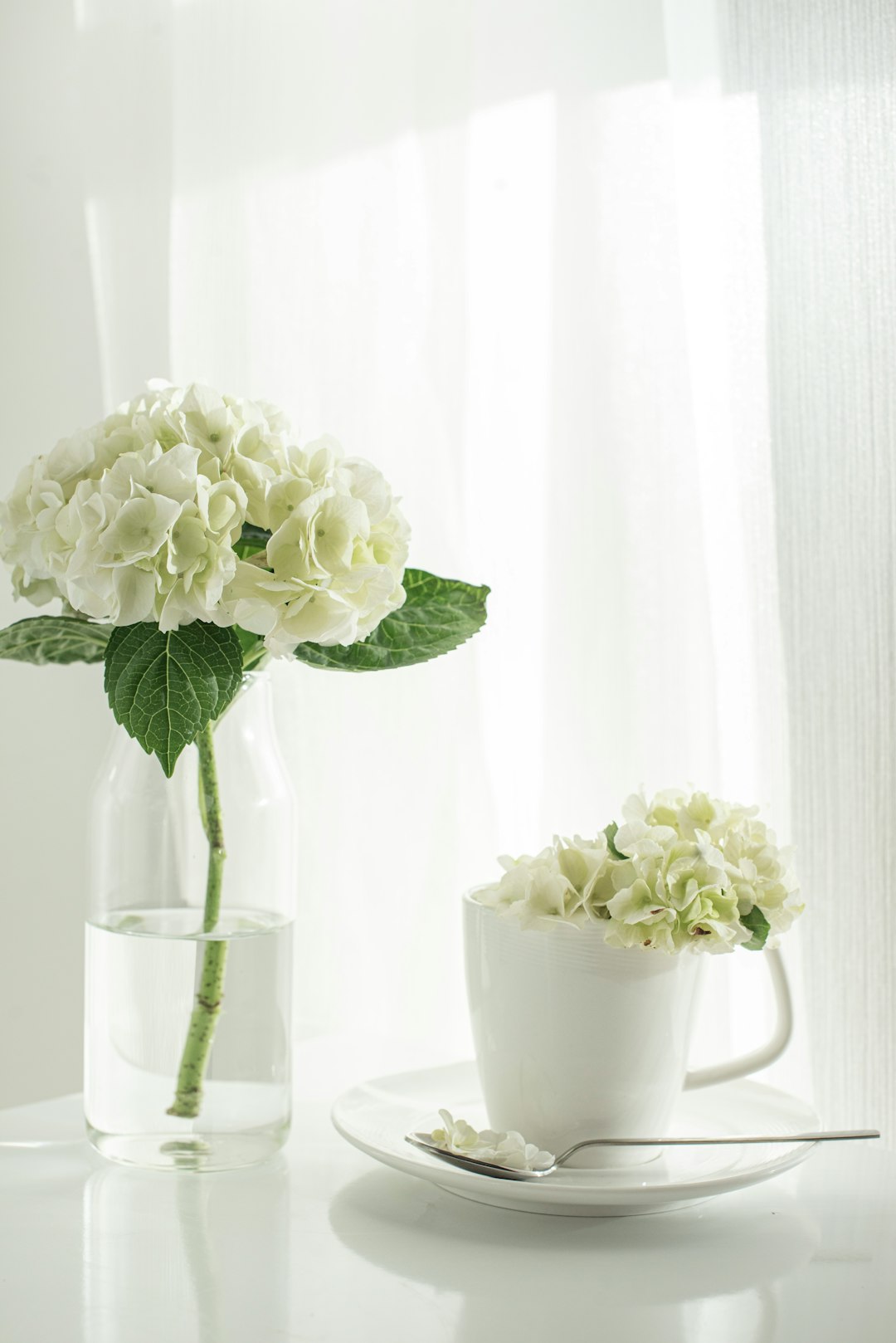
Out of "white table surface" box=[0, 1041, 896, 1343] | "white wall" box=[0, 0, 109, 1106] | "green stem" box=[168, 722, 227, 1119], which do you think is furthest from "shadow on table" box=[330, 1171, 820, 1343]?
"white wall" box=[0, 0, 109, 1106]

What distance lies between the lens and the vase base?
0.70 meters

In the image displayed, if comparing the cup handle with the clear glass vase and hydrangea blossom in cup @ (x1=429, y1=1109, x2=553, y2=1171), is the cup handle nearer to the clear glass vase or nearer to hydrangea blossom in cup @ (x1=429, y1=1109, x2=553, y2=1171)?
hydrangea blossom in cup @ (x1=429, y1=1109, x2=553, y2=1171)

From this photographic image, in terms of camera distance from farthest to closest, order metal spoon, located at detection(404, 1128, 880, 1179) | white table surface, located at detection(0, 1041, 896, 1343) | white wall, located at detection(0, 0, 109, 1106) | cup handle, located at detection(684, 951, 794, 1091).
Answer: white wall, located at detection(0, 0, 109, 1106) → cup handle, located at detection(684, 951, 794, 1091) → metal spoon, located at detection(404, 1128, 880, 1179) → white table surface, located at detection(0, 1041, 896, 1343)

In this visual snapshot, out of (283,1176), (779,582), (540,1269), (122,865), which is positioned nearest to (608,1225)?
(540,1269)

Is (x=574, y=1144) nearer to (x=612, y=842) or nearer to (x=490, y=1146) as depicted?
(x=490, y=1146)

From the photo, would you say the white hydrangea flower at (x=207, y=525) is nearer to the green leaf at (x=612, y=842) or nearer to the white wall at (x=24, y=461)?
the green leaf at (x=612, y=842)

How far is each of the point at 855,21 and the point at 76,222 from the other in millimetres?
776

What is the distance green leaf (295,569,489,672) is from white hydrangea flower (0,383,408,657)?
0.19 feet

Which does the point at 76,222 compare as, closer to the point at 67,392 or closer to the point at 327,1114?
the point at 67,392

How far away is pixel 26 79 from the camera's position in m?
1.31

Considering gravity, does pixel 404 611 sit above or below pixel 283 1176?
above

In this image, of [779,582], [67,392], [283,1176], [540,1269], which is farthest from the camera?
[67,392]

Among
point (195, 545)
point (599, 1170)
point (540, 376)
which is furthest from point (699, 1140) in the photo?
point (540, 376)

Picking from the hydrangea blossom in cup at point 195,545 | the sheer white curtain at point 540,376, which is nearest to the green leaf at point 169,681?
the hydrangea blossom in cup at point 195,545
